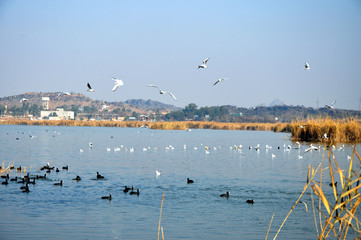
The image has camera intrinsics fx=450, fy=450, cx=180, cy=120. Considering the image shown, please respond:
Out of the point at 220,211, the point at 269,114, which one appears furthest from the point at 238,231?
the point at 269,114

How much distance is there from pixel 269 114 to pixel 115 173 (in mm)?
172576

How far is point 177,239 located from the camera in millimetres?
10797

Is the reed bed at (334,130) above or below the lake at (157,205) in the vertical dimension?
above

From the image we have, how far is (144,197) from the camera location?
16.2 m

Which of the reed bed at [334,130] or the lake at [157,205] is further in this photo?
the reed bed at [334,130]

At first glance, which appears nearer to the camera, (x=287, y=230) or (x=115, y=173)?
(x=287, y=230)

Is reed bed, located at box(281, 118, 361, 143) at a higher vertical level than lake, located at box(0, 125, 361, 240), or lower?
higher

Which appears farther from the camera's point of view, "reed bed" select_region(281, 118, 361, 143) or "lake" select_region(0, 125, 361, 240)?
"reed bed" select_region(281, 118, 361, 143)

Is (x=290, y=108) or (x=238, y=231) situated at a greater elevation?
(x=290, y=108)

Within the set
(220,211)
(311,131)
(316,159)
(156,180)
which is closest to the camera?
(220,211)

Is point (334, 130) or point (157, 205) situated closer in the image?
point (157, 205)

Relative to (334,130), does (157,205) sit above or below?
below

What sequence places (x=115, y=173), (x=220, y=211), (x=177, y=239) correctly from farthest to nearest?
(x=115, y=173) < (x=220, y=211) < (x=177, y=239)

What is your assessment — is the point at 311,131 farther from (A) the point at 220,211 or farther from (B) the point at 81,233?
(B) the point at 81,233
